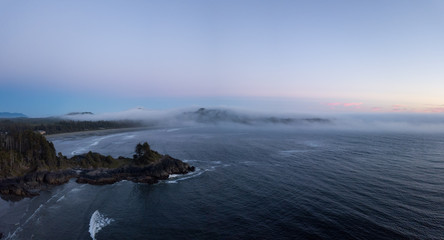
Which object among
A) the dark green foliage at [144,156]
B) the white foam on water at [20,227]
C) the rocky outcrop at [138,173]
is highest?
the dark green foliage at [144,156]

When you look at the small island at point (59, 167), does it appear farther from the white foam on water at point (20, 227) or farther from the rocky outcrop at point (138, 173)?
the white foam on water at point (20, 227)

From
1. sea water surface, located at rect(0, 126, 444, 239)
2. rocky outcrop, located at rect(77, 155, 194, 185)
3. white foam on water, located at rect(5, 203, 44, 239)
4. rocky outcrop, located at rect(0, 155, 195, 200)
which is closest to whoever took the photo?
white foam on water, located at rect(5, 203, 44, 239)

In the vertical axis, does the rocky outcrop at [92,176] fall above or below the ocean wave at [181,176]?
above

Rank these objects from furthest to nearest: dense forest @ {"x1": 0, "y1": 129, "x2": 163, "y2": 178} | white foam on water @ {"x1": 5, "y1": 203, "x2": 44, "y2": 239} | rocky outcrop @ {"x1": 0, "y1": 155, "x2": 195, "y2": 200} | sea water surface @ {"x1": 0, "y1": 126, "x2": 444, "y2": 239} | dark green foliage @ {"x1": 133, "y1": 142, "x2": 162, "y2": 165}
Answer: dark green foliage @ {"x1": 133, "y1": 142, "x2": 162, "y2": 165} → dense forest @ {"x1": 0, "y1": 129, "x2": 163, "y2": 178} → rocky outcrop @ {"x1": 0, "y1": 155, "x2": 195, "y2": 200} → sea water surface @ {"x1": 0, "y1": 126, "x2": 444, "y2": 239} → white foam on water @ {"x1": 5, "y1": 203, "x2": 44, "y2": 239}

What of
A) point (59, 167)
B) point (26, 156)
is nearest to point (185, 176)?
point (59, 167)

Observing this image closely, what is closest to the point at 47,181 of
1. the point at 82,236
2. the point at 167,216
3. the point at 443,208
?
the point at 82,236

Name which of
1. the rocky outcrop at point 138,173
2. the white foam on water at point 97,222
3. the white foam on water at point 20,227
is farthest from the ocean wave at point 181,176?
the white foam on water at point 20,227

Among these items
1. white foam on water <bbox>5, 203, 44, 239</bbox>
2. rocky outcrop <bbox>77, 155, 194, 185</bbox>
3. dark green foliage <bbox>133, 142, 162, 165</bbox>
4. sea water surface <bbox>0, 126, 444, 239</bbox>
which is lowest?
sea water surface <bbox>0, 126, 444, 239</bbox>

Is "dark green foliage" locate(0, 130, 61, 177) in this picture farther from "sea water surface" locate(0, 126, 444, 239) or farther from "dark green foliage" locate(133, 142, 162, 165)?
"dark green foliage" locate(133, 142, 162, 165)

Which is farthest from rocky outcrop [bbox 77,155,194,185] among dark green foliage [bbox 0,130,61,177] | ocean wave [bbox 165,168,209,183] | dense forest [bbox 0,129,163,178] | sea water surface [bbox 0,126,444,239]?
dark green foliage [bbox 0,130,61,177]
